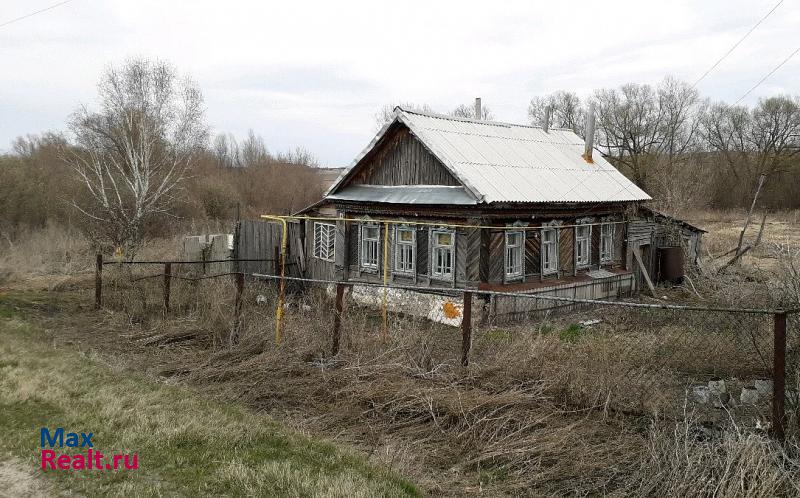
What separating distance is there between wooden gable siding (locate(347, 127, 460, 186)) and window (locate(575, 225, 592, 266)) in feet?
13.4

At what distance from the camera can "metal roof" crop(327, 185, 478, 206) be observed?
13000mm

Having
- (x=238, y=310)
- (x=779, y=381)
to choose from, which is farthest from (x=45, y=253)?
(x=779, y=381)

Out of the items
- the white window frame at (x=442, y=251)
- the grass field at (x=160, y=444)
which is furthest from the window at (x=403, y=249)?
the grass field at (x=160, y=444)

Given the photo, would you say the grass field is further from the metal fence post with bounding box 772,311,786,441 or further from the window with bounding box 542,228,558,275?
the window with bounding box 542,228,558,275

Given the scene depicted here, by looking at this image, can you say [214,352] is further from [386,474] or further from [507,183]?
[507,183]

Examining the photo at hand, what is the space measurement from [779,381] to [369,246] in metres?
11.0

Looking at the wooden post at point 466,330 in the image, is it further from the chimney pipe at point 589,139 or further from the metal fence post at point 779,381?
the chimney pipe at point 589,139

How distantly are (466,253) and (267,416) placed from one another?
24.1 feet

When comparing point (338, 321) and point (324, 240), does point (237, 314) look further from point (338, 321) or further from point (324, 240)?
point (324, 240)

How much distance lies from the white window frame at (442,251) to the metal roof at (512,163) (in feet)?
4.54

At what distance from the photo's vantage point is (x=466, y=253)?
43.3 feet

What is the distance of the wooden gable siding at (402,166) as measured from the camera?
1402cm

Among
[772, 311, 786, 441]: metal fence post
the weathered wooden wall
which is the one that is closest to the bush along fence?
[772, 311, 786, 441]: metal fence post

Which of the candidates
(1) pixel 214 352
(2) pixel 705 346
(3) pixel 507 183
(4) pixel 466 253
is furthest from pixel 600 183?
(1) pixel 214 352
